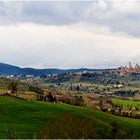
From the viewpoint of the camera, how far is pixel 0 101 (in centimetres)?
8700

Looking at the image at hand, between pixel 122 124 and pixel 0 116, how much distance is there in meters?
20.8

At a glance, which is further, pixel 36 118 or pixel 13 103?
pixel 13 103

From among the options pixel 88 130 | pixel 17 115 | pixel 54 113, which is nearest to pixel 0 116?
pixel 17 115

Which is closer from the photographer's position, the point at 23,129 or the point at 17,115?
the point at 23,129

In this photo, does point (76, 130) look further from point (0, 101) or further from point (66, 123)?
point (0, 101)

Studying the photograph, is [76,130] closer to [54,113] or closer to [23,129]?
[23,129]

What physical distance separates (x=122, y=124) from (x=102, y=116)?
772cm

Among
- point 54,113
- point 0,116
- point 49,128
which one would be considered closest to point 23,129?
point 0,116

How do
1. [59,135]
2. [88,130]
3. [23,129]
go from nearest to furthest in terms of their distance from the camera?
1. [59,135]
2. [88,130]
3. [23,129]

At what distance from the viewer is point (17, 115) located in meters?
73.8

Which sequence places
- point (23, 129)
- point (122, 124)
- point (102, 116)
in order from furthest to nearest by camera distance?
point (102, 116), point (122, 124), point (23, 129)

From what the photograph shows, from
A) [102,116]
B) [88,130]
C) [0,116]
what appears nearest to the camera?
[88,130]

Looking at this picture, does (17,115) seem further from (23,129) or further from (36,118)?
(23,129)

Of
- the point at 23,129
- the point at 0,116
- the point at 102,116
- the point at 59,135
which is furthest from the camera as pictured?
the point at 102,116
